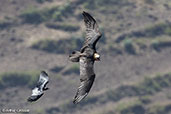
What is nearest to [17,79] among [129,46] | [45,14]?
[45,14]

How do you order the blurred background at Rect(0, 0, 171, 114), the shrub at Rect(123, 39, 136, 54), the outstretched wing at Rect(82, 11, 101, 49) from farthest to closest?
1. the shrub at Rect(123, 39, 136, 54)
2. the blurred background at Rect(0, 0, 171, 114)
3. the outstretched wing at Rect(82, 11, 101, 49)

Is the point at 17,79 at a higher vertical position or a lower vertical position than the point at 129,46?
lower

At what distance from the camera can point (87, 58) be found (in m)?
38.8

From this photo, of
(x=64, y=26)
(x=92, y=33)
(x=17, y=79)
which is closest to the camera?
(x=92, y=33)

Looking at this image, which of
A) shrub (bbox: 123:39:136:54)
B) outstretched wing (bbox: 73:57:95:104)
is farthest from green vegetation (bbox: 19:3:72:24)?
outstretched wing (bbox: 73:57:95:104)

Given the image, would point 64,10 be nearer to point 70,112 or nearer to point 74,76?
point 74,76

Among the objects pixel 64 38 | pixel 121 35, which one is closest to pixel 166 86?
pixel 121 35

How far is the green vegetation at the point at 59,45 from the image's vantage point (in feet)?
330

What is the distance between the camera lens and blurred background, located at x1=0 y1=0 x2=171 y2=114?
94688mm

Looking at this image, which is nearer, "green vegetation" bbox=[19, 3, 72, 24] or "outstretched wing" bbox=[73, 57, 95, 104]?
"outstretched wing" bbox=[73, 57, 95, 104]

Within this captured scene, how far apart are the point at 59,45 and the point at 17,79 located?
10.9 meters

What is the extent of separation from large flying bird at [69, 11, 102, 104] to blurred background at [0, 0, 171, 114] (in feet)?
173

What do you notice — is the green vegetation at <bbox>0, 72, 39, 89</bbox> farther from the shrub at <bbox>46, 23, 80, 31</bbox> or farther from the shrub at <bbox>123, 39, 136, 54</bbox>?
the shrub at <bbox>123, 39, 136, 54</bbox>

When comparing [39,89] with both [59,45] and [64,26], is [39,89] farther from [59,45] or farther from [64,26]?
[64,26]
